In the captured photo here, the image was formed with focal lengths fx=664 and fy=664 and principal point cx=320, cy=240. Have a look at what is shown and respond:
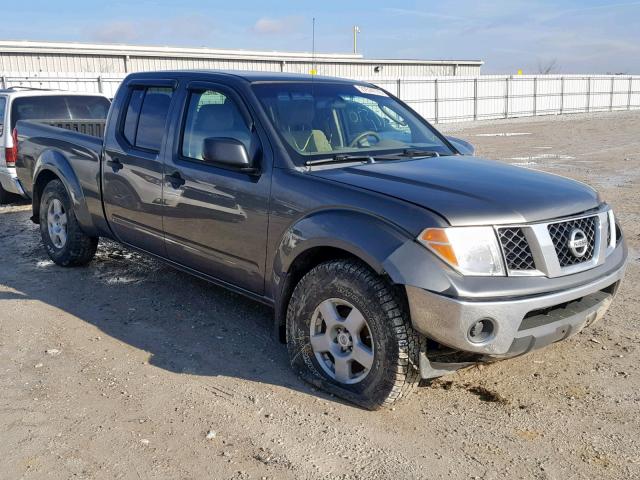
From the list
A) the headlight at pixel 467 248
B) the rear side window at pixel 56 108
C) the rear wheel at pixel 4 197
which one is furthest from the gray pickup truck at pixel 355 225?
the rear wheel at pixel 4 197

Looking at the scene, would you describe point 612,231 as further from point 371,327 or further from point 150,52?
point 150,52

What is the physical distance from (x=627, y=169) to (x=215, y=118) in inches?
445

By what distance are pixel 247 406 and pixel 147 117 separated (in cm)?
261

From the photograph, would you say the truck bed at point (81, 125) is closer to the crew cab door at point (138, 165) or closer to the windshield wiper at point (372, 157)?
the crew cab door at point (138, 165)

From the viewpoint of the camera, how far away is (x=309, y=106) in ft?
14.8

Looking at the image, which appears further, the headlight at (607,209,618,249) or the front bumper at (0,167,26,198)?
the front bumper at (0,167,26,198)

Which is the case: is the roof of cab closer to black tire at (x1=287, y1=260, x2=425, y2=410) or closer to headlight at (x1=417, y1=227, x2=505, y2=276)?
black tire at (x1=287, y1=260, x2=425, y2=410)

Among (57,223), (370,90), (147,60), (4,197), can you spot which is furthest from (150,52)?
(370,90)

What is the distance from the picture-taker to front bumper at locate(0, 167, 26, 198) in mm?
9393

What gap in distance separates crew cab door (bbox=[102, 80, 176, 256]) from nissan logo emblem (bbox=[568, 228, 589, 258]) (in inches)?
113

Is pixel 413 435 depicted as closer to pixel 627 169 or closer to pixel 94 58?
pixel 627 169

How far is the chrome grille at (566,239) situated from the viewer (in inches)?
134

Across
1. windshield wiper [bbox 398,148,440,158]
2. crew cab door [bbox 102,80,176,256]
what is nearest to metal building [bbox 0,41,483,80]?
crew cab door [bbox 102,80,176,256]

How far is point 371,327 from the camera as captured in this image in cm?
345
